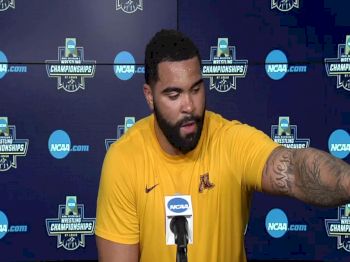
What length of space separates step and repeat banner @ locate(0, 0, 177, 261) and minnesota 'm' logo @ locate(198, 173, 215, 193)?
44.1 inches

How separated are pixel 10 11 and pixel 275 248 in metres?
1.67

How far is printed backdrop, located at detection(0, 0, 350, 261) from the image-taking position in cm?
244

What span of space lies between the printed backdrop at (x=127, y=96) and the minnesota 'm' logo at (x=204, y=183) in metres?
1.11

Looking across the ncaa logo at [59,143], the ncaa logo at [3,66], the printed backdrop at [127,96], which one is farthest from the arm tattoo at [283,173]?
the ncaa logo at [3,66]

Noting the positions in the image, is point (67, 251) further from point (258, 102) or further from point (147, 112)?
point (258, 102)

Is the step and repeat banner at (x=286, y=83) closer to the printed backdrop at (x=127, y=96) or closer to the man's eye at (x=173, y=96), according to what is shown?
the printed backdrop at (x=127, y=96)

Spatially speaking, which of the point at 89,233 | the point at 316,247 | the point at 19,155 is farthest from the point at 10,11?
the point at 316,247

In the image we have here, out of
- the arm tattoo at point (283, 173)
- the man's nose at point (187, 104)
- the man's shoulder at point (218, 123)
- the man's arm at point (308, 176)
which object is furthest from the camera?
the man's shoulder at point (218, 123)

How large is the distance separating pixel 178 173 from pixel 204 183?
0.25 ft

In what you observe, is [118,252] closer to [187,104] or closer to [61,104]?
[187,104]

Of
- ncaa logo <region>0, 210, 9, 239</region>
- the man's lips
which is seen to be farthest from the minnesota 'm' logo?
ncaa logo <region>0, 210, 9, 239</region>

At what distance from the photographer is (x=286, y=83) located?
8.09 feet

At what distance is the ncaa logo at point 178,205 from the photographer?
1258 millimetres

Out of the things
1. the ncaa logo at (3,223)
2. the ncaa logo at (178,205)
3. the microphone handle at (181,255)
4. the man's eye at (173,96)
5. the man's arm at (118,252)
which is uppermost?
the man's eye at (173,96)
